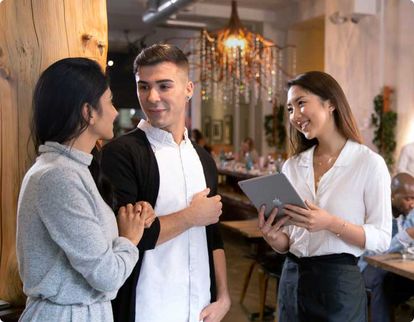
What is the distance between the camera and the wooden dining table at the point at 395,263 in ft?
9.17

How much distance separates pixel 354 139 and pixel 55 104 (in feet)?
3.81

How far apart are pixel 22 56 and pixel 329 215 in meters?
1.23

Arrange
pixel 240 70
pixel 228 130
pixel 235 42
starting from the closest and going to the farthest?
1. pixel 235 42
2. pixel 240 70
3. pixel 228 130

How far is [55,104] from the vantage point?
49.6 inches

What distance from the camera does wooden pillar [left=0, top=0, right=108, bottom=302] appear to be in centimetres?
173

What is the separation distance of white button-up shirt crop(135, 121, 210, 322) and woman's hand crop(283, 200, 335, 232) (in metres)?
0.33

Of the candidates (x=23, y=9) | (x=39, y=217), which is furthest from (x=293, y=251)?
(x=23, y=9)

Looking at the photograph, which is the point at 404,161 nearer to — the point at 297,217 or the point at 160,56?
the point at 297,217

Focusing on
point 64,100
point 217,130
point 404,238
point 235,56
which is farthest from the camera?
point 217,130

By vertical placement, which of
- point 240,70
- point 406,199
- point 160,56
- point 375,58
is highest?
point 375,58

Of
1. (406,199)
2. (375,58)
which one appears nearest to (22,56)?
(406,199)

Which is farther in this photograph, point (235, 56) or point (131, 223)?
point (235, 56)

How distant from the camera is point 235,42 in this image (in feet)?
22.5

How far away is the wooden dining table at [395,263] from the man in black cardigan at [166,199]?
1505 mm
